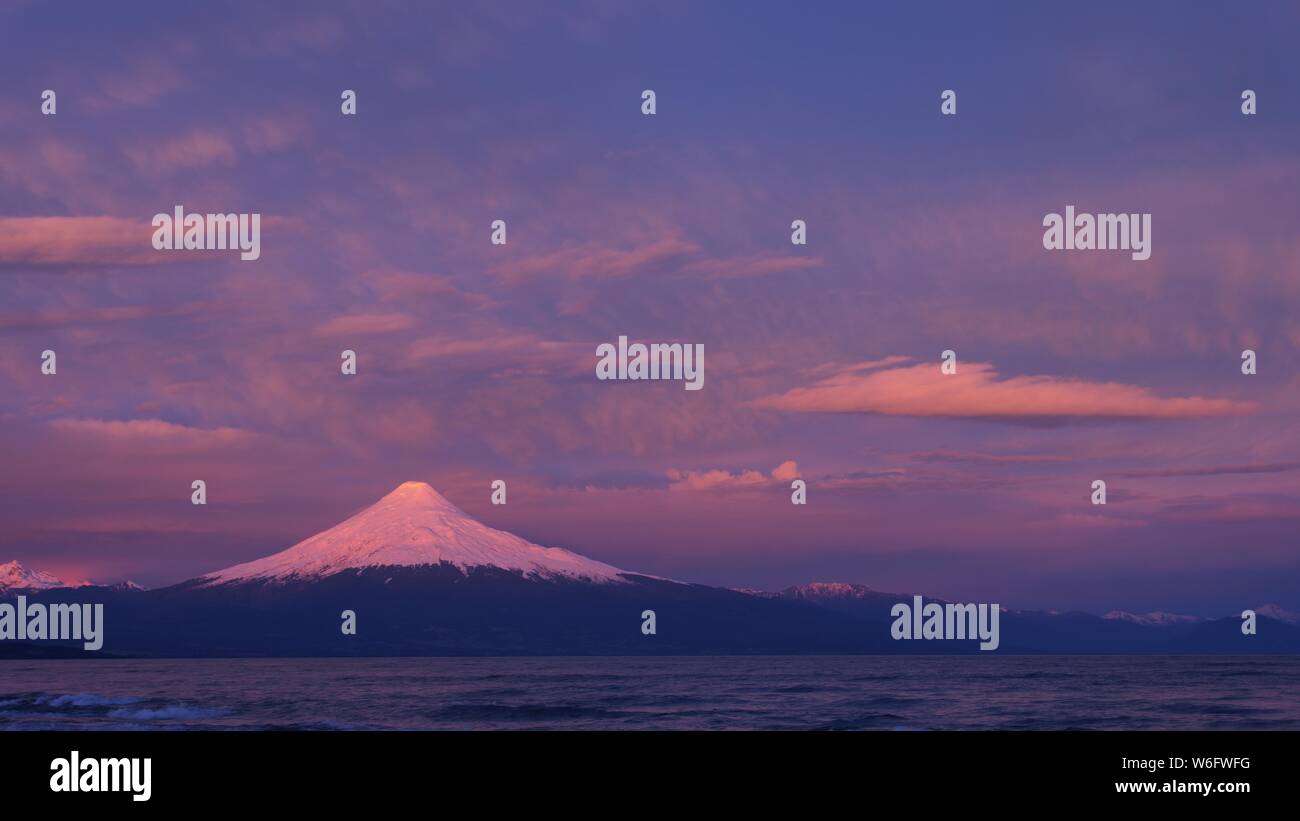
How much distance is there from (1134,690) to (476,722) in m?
69.0

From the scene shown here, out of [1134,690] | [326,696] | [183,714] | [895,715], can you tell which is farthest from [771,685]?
[183,714]

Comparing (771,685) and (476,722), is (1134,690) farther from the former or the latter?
(476,722)

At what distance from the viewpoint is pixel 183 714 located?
288ft

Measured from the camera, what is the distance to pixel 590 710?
91.4m
